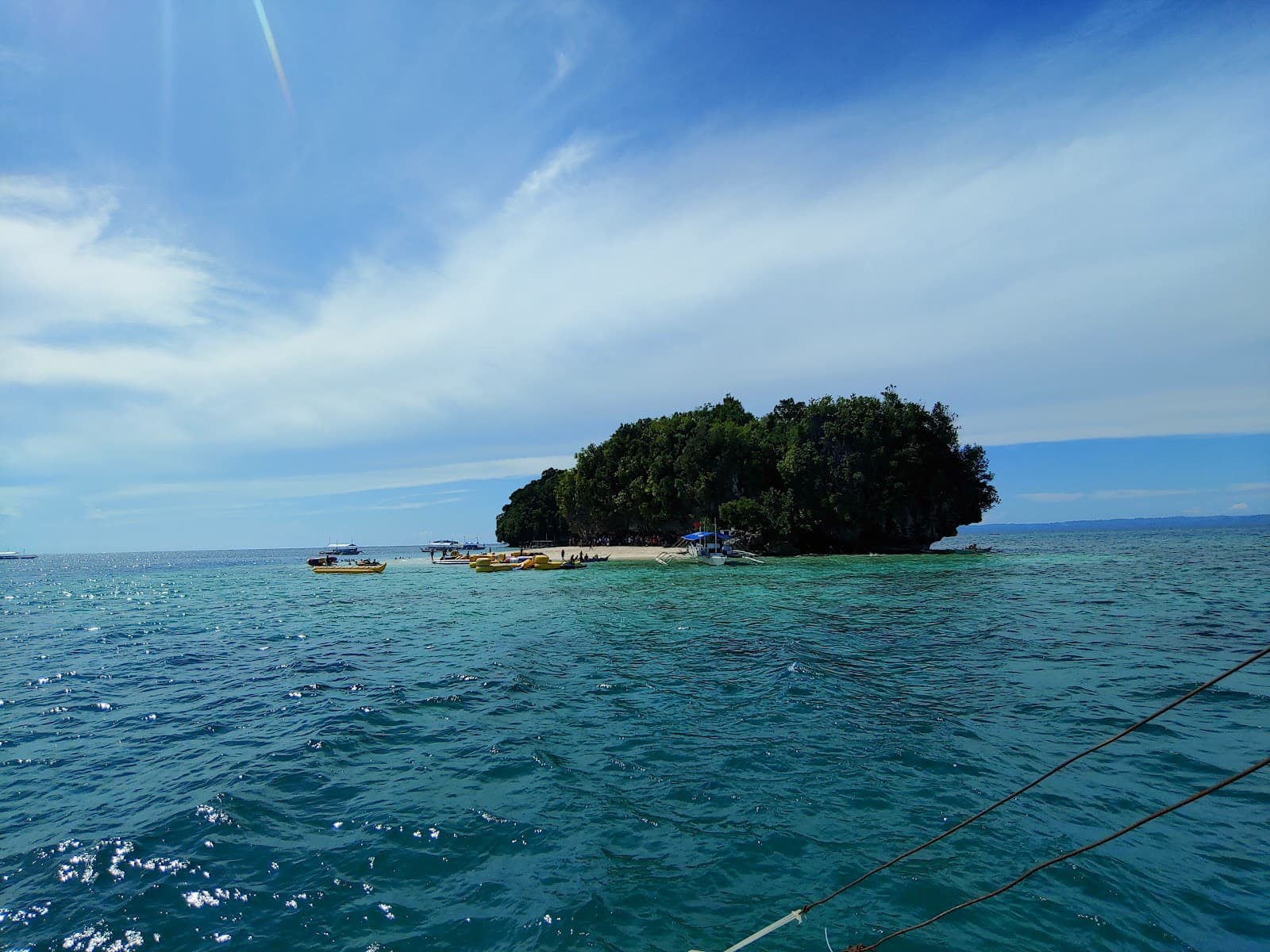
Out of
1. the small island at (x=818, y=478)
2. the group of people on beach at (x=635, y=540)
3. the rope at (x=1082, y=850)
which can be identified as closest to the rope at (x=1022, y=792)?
the rope at (x=1082, y=850)

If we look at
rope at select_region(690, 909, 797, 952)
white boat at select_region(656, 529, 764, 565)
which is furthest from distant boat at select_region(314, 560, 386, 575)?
rope at select_region(690, 909, 797, 952)

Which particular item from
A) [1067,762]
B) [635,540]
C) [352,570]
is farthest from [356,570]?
[1067,762]

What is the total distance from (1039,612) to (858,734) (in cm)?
1760

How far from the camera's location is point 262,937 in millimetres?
5969

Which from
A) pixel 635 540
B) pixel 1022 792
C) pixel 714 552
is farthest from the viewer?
pixel 635 540

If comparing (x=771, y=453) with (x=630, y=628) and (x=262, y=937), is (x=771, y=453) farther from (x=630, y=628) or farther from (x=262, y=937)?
(x=262, y=937)

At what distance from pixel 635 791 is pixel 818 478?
60015mm

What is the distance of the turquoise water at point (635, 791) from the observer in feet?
20.2

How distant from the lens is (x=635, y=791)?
8914mm

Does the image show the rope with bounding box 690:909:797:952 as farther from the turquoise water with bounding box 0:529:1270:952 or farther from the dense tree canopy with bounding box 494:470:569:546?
the dense tree canopy with bounding box 494:470:569:546

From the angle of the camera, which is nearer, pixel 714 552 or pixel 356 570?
pixel 714 552

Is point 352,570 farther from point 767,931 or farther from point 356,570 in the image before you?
point 767,931

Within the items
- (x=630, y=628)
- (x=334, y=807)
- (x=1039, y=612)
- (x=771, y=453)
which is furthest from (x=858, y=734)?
(x=771, y=453)

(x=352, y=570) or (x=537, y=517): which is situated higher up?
(x=537, y=517)
